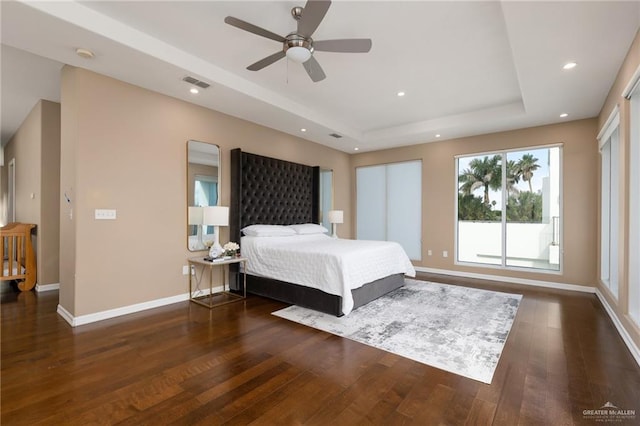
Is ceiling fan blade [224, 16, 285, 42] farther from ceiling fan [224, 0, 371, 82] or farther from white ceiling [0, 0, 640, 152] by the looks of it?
white ceiling [0, 0, 640, 152]

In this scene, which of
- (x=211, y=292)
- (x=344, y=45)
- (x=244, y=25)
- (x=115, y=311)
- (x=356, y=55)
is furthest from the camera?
(x=211, y=292)

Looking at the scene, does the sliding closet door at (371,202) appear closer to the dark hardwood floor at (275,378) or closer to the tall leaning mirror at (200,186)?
the tall leaning mirror at (200,186)

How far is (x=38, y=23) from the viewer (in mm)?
2316

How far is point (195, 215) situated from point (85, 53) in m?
2.04

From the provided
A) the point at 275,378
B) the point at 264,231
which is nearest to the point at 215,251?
the point at 264,231

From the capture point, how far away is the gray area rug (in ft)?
7.73

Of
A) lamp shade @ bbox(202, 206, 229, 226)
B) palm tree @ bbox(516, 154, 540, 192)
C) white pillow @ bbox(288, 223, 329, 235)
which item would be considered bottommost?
white pillow @ bbox(288, 223, 329, 235)

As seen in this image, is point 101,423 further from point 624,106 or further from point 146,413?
point 624,106

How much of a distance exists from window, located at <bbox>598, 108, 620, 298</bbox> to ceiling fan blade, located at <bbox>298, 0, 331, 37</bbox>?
340 cm

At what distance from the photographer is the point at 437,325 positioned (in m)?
3.02

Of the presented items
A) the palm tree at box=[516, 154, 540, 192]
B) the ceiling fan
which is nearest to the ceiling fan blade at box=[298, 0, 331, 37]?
the ceiling fan

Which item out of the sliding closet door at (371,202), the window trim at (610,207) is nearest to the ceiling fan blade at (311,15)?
the window trim at (610,207)

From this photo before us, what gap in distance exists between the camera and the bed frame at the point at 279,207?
354 cm

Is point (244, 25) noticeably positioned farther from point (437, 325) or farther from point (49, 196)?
point (49, 196)
